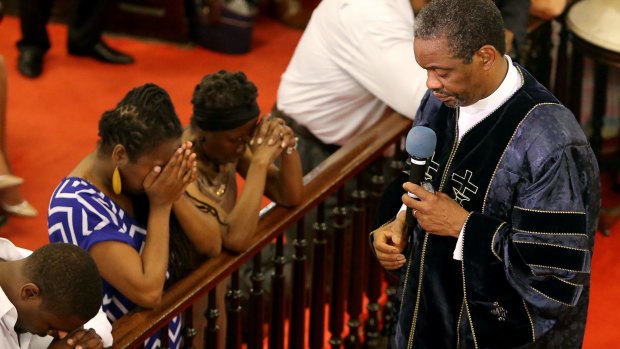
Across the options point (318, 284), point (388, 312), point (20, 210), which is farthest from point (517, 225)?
point (20, 210)

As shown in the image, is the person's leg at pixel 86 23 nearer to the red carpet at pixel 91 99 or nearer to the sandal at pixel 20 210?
the red carpet at pixel 91 99

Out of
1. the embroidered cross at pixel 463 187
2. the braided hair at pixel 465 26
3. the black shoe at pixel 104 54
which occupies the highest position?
the braided hair at pixel 465 26

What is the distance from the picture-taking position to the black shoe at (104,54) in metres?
6.88

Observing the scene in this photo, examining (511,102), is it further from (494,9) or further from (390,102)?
(390,102)

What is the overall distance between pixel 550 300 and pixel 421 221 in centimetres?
38

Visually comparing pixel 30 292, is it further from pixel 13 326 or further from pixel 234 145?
pixel 234 145

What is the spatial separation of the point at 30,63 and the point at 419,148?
414 cm

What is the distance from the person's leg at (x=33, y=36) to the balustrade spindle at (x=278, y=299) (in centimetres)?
320

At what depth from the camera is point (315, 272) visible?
406 cm

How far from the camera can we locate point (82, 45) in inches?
270

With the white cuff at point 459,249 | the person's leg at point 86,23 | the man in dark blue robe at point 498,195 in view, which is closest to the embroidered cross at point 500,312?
the man in dark blue robe at point 498,195

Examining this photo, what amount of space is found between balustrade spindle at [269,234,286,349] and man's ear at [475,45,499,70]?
1013mm

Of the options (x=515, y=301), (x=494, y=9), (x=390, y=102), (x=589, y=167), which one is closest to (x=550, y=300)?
(x=515, y=301)

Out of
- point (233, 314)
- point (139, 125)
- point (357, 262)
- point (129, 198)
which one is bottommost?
point (357, 262)
